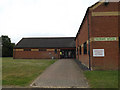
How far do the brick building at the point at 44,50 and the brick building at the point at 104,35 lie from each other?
23.5 meters

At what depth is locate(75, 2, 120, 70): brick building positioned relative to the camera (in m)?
A: 11.8

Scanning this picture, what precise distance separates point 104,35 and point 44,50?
25.3 metres

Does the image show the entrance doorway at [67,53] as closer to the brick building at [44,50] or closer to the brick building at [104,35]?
the brick building at [44,50]

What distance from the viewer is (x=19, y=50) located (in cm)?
3669

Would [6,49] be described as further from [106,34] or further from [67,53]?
[106,34]

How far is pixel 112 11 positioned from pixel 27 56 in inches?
1138

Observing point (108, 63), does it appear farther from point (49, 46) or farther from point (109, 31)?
point (49, 46)

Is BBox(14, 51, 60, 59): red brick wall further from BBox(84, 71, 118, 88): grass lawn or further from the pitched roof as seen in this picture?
BBox(84, 71, 118, 88): grass lawn

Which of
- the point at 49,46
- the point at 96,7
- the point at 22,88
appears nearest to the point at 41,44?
the point at 49,46

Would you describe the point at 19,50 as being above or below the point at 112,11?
below

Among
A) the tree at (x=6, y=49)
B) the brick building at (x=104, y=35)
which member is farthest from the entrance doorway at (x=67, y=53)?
the tree at (x=6, y=49)

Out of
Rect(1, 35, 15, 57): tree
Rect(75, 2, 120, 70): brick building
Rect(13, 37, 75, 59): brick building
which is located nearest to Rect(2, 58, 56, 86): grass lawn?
Rect(75, 2, 120, 70): brick building

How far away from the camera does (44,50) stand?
35.6 m

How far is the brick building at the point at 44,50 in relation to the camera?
116 ft
